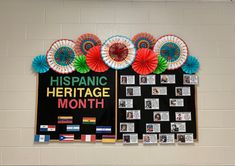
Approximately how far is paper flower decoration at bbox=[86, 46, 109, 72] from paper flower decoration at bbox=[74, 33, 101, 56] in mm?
58

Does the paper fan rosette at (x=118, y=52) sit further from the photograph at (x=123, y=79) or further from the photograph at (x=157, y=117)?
the photograph at (x=157, y=117)

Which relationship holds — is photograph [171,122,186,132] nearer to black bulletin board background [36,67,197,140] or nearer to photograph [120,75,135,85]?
black bulletin board background [36,67,197,140]

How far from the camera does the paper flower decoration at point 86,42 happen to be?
196cm

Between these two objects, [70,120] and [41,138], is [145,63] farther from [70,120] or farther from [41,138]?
[41,138]

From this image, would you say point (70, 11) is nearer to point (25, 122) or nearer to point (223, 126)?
point (25, 122)

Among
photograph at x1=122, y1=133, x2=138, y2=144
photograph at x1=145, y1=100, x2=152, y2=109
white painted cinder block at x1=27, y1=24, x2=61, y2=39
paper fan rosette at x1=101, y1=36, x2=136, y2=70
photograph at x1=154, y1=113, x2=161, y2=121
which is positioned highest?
white painted cinder block at x1=27, y1=24, x2=61, y2=39

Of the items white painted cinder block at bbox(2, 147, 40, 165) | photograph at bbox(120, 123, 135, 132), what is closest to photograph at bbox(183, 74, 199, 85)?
photograph at bbox(120, 123, 135, 132)

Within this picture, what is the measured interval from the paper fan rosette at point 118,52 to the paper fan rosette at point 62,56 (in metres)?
0.30

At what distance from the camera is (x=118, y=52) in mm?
1955

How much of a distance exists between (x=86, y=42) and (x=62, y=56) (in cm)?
26

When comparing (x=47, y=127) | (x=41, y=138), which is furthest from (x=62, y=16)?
(x=41, y=138)

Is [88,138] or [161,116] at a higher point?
[161,116]

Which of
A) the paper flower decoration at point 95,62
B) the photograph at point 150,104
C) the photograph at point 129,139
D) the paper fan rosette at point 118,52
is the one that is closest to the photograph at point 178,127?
the photograph at point 150,104

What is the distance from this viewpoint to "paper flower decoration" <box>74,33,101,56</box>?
1956mm
